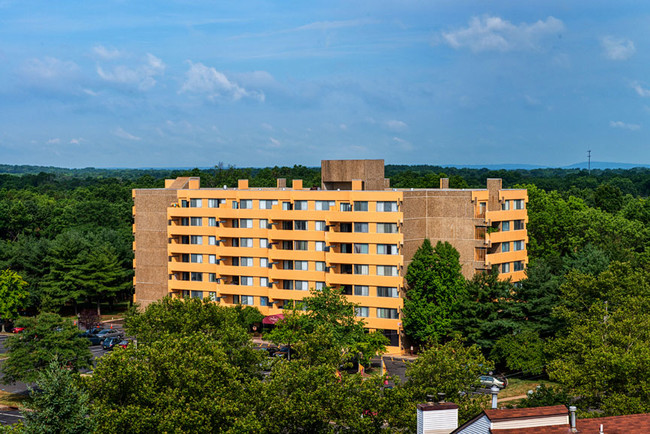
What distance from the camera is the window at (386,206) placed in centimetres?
9744

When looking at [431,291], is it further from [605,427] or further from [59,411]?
[605,427]

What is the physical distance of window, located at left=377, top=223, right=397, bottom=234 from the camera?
3821 inches

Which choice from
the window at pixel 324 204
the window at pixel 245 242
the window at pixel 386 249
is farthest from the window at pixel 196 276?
the window at pixel 386 249

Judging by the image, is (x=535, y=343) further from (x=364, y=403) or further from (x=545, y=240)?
(x=545, y=240)

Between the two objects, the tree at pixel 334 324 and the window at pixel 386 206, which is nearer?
the tree at pixel 334 324

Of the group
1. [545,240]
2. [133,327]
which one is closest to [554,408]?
[133,327]

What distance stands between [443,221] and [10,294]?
64146mm

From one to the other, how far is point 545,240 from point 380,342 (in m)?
54.4

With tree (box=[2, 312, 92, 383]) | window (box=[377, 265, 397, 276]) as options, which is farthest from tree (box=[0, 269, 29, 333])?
window (box=[377, 265, 397, 276])

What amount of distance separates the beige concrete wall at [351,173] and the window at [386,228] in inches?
338

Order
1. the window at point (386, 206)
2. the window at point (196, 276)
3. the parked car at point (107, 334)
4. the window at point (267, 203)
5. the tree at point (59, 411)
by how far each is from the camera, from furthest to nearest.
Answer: the window at point (196, 276)
the window at point (267, 203)
the parked car at point (107, 334)
the window at point (386, 206)
the tree at point (59, 411)

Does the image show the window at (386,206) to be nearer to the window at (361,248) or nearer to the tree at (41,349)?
the window at (361,248)

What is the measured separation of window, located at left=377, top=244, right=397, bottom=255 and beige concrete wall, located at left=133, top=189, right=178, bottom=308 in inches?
1316

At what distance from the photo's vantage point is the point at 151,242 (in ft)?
377
